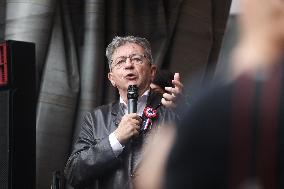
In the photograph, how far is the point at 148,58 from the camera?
4.50 meters

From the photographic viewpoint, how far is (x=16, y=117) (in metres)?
4.86

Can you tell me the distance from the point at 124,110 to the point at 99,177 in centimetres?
46

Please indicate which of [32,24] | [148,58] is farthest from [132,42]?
[32,24]

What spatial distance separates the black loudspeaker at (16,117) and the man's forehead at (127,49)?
77cm

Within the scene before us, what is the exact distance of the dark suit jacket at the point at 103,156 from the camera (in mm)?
4082

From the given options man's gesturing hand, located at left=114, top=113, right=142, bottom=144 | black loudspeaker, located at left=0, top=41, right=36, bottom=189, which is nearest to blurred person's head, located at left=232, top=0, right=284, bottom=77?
man's gesturing hand, located at left=114, top=113, right=142, bottom=144

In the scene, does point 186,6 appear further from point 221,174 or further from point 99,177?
point 221,174

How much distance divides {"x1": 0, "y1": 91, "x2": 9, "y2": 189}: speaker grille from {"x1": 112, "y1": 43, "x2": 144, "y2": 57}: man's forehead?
89 centimetres

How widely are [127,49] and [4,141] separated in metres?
1.09

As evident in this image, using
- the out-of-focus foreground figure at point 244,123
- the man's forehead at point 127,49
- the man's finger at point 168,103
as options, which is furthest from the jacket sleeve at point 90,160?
the out-of-focus foreground figure at point 244,123

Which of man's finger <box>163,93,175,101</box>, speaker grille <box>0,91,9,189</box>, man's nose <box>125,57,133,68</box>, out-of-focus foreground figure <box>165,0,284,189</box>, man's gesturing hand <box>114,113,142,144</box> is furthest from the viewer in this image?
speaker grille <box>0,91,9,189</box>

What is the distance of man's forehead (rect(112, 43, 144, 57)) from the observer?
14.6 feet

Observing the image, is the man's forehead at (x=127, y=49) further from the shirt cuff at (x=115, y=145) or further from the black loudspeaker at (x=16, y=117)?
the black loudspeaker at (x=16, y=117)

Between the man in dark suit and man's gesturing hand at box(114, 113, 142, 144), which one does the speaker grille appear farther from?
man's gesturing hand at box(114, 113, 142, 144)
